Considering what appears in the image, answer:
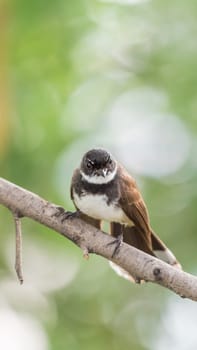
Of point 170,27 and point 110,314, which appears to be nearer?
point 170,27

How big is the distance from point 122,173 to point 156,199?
7.07 feet

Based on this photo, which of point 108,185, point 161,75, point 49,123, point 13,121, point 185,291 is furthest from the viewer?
point 161,75

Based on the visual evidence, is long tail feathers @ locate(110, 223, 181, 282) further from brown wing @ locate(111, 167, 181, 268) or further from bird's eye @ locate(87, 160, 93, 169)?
bird's eye @ locate(87, 160, 93, 169)

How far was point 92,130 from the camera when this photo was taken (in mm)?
6480

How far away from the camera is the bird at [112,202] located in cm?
421

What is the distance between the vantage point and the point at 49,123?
6.25 m

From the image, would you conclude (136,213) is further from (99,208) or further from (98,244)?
(98,244)

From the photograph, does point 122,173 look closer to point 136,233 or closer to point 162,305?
point 136,233

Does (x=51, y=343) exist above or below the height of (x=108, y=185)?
below

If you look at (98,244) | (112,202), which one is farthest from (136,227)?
(98,244)

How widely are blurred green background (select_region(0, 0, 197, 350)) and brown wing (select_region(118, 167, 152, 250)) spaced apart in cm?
153

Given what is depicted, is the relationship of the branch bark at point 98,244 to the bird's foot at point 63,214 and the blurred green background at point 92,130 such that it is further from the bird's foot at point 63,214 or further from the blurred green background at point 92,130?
the blurred green background at point 92,130

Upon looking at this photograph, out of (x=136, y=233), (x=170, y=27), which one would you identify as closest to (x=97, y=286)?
(x=170, y=27)

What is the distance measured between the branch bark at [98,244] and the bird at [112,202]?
47 cm
